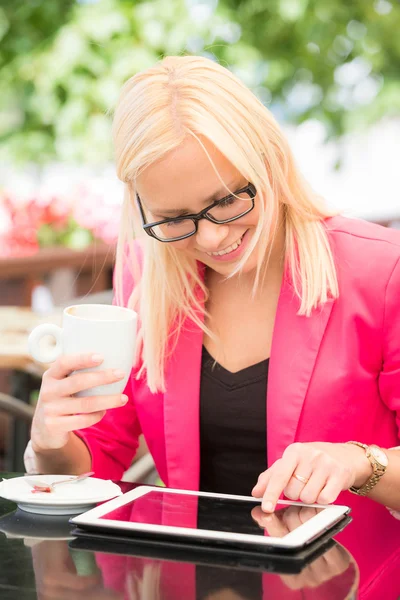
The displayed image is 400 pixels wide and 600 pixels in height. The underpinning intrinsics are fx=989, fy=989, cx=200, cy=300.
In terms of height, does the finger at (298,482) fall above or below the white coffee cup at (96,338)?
below

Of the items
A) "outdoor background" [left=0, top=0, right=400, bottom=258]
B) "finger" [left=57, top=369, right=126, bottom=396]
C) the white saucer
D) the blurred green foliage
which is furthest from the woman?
the blurred green foliage

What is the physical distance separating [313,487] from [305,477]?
0.03 m

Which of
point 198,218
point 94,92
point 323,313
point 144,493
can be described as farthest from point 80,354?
point 94,92

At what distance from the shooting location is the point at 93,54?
539 centimetres

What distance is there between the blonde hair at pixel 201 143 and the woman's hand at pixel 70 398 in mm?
382

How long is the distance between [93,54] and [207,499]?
4433 millimetres

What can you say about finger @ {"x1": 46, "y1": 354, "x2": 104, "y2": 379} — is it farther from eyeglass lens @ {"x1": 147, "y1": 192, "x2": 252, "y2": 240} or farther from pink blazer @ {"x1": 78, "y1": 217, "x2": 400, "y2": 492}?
pink blazer @ {"x1": 78, "y1": 217, "x2": 400, "y2": 492}

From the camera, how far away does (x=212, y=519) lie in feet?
3.98

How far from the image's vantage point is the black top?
1833mm

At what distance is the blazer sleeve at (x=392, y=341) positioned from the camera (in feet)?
5.62

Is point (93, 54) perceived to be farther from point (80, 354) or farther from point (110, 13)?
point (80, 354)

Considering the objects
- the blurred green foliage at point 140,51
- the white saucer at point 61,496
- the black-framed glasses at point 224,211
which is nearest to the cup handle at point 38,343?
the white saucer at point 61,496

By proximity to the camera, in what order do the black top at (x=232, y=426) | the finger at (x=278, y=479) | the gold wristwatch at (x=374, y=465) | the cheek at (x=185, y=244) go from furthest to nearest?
the black top at (x=232, y=426)
the cheek at (x=185, y=244)
the gold wristwatch at (x=374, y=465)
the finger at (x=278, y=479)

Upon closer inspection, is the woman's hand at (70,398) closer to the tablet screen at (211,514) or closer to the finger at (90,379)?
the finger at (90,379)
